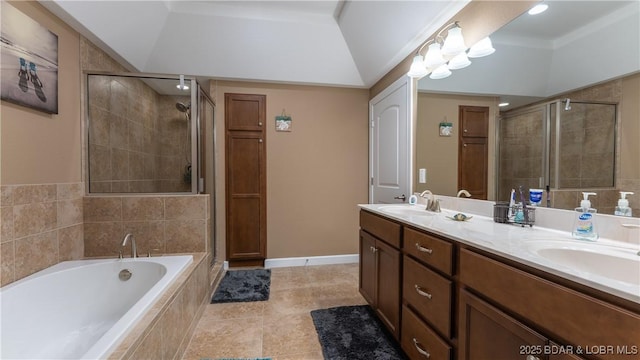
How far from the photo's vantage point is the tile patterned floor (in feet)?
5.65

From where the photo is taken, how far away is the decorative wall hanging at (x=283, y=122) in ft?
10.6

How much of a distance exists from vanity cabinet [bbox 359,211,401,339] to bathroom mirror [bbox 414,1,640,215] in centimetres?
69

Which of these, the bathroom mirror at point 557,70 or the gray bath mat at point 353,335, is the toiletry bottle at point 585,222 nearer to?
the bathroom mirror at point 557,70

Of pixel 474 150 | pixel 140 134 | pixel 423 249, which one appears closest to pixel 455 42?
pixel 474 150

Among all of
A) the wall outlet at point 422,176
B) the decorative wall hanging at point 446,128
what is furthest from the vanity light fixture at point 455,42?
the wall outlet at point 422,176

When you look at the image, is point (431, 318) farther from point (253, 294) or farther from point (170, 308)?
point (253, 294)

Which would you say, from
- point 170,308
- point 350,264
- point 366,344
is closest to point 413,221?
point 366,344

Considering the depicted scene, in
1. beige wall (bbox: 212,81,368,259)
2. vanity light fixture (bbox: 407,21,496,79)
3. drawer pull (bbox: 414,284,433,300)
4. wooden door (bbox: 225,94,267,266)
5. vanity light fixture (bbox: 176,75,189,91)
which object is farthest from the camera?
beige wall (bbox: 212,81,368,259)

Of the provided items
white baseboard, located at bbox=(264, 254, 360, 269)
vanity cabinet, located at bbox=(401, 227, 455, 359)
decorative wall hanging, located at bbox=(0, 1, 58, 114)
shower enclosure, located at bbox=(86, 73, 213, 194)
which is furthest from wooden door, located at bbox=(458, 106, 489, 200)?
decorative wall hanging, located at bbox=(0, 1, 58, 114)

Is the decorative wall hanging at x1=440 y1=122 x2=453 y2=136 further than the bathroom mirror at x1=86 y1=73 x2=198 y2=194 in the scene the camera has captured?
No

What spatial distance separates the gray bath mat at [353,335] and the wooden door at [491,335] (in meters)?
0.72

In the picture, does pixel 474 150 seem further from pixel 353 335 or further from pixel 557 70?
pixel 353 335

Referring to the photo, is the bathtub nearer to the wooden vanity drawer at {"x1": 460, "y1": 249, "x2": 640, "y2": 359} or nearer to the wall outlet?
the wooden vanity drawer at {"x1": 460, "y1": 249, "x2": 640, "y2": 359}

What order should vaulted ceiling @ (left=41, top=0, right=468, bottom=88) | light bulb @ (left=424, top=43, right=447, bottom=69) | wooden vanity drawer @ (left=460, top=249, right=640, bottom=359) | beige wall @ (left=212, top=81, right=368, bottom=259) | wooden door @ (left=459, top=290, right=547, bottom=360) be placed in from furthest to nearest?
beige wall @ (left=212, top=81, right=368, bottom=259)
vaulted ceiling @ (left=41, top=0, right=468, bottom=88)
light bulb @ (left=424, top=43, right=447, bottom=69)
wooden door @ (left=459, top=290, right=547, bottom=360)
wooden vanity drawer @ (left=460, top=249, right=640, bottom=359)
